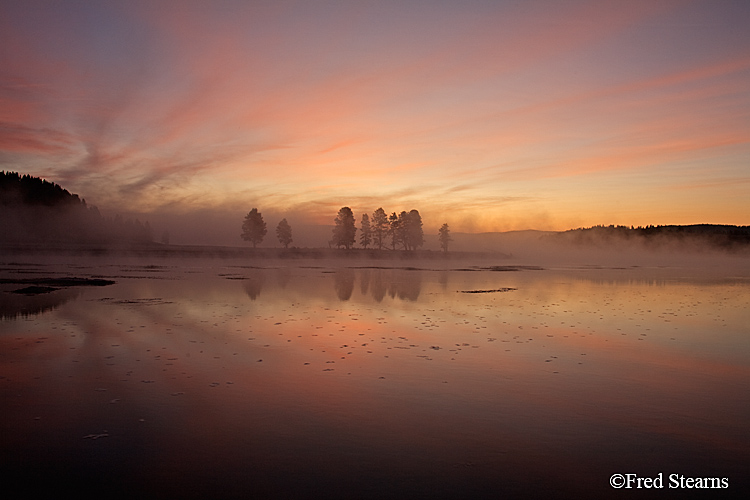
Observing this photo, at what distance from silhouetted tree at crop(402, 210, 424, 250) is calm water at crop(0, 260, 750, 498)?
5213 inches

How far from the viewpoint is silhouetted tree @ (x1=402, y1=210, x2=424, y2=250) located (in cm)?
15650

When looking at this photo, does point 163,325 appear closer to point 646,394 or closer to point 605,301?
point 646,394

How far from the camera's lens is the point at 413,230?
158m

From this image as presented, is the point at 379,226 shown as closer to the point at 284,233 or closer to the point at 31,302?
the point at 284,233

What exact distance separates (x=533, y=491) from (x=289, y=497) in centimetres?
367

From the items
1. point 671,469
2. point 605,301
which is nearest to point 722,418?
point 671,469

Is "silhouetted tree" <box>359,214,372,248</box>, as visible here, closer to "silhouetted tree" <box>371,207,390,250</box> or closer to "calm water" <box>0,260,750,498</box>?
"silhouetted tree" <box>371,207,390,250</box>

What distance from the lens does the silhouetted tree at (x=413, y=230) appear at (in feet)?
513
